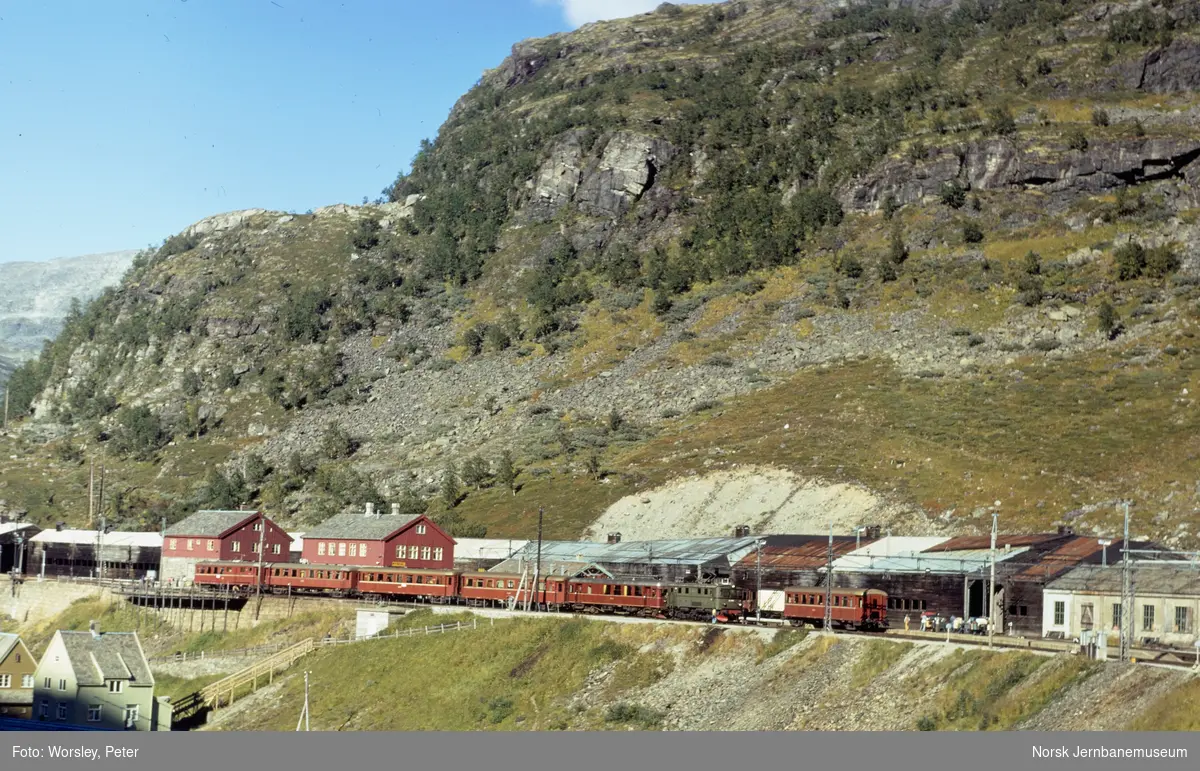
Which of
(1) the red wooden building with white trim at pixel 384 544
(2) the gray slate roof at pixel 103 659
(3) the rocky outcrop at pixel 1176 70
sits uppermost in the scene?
(3) the rocky outcrop at pixel 1176 70

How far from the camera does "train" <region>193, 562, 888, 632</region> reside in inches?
3142

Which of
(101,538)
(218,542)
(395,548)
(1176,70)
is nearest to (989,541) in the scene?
(395,548)

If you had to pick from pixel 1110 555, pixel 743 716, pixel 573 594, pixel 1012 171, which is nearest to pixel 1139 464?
pixel 1110 555

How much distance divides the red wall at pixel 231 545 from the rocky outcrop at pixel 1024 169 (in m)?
103

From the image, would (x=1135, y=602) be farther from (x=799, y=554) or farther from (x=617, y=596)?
(x=617, y=596)

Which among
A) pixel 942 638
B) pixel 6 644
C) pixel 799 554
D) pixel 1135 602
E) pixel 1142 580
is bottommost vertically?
pixel 6 644

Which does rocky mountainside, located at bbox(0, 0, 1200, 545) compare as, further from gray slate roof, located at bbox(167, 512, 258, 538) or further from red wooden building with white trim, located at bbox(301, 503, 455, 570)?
gray slate roof, located at bbox(167, 512, 258, 538)

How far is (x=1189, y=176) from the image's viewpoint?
179 metres

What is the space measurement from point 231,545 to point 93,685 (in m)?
44.4

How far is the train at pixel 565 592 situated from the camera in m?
79.8

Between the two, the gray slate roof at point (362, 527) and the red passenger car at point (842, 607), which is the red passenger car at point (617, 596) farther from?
the gray slate roof at point (362, 527)

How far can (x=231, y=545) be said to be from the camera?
118 m

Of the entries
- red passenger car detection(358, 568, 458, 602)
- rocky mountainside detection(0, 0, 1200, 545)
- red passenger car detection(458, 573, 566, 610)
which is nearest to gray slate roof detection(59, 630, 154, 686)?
red passenger car detection(458, 573, 566, 610)

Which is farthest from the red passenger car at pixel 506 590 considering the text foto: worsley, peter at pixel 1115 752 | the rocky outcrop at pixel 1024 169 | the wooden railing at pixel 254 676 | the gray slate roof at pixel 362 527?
the rocky outcrop at pixel 1024 169
